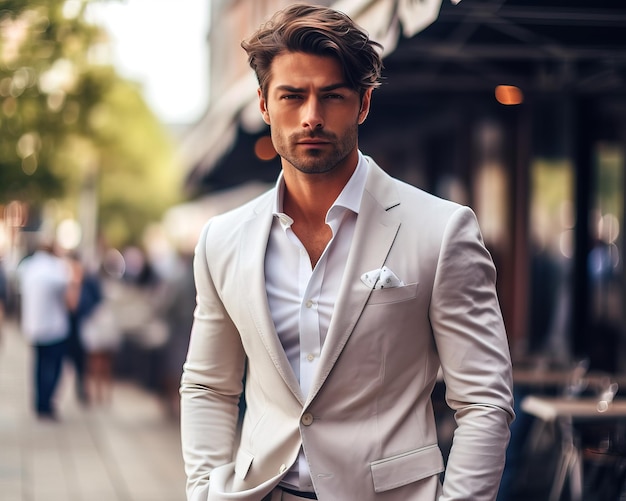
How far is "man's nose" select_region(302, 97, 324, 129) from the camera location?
2.43m

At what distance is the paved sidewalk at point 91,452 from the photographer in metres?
8.62

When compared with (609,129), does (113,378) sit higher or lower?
lower

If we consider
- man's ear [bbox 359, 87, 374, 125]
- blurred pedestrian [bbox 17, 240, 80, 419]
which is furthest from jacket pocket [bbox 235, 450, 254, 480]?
blurred pedestrian [bbox 17, 240, 80, 419]

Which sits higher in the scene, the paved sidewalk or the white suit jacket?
the white suit jacket

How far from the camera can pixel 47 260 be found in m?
13.3

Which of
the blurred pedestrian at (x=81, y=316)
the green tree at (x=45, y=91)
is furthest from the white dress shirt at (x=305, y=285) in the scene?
the blurred pedestrian at (x=81, y=316)

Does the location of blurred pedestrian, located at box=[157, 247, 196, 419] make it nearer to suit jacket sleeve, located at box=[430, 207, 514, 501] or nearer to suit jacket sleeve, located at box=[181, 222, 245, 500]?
suit jacket sleeve, located at box=[181, 222, 245, 500]

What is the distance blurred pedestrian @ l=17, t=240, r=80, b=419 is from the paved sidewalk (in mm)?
376

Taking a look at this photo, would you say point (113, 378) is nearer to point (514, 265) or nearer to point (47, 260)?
point (47, 260)

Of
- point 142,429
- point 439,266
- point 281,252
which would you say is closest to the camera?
point 439,266

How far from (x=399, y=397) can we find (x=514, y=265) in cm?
1149

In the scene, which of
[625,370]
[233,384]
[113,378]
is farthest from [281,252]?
[113,378]

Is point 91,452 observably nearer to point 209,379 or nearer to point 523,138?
point 523,138

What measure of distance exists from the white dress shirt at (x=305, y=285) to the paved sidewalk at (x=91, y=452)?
233 inches
